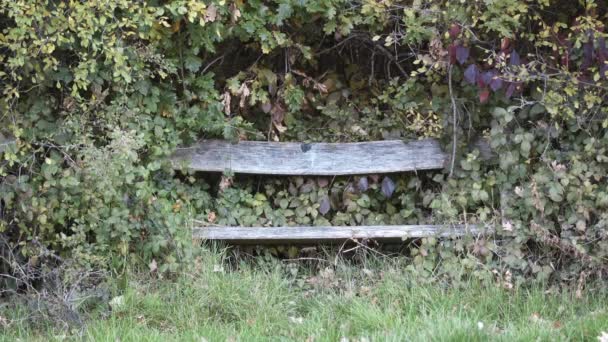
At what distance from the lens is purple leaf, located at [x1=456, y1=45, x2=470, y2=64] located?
4824mm

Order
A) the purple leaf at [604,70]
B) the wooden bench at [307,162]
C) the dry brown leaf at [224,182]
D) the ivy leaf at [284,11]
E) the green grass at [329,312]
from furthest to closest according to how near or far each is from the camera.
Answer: the dry brown leaf at [224,182], the wooden bench at [307,162], the ivy leaf at [284,11], the purple leaf at [604,70], the green grass at [329,312]

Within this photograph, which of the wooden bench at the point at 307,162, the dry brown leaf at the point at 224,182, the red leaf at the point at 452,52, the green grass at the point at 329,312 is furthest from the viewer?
the dry brown leaf at the point at 224,182

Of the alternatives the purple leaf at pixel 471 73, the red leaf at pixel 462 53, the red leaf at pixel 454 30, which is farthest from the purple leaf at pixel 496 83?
the red leaf at pixel 454 30

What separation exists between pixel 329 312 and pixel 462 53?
A: 1922 mm

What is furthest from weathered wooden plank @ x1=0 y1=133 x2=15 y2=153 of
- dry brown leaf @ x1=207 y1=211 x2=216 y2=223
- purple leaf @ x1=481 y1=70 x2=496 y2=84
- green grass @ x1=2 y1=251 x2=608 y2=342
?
purple leaf @ x1=481 y1=70 x2=496 y2=84

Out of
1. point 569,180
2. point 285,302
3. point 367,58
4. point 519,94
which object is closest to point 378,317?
point 285,302

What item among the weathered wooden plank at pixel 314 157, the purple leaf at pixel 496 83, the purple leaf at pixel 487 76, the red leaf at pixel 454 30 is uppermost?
the red leaf at pixel 454 30

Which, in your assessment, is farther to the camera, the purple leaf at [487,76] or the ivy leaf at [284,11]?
the ivy leaf at [284,11]

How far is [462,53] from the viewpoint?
4.83m

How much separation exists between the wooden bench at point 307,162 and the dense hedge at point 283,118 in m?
0.12

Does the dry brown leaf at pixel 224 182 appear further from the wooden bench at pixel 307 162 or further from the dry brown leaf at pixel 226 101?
the dry brown leaf at pixel 226 101

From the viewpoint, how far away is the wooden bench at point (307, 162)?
531 cm

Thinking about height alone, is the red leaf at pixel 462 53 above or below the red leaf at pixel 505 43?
below

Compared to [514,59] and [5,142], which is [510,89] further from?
[5,142]
